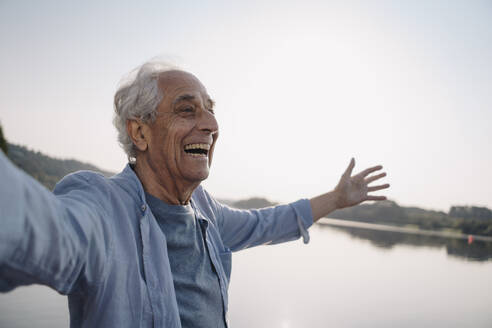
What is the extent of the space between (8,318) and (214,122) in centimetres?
517

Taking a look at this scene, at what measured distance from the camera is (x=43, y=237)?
0.62 meters

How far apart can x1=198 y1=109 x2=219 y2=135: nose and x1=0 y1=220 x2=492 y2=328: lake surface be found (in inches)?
192

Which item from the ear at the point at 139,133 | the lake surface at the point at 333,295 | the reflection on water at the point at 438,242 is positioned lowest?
the reflection on water at the point at 438,242

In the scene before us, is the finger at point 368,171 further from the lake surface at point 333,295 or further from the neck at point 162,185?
the lake surface at point 333,295

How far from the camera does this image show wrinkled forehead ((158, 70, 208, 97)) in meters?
1.58

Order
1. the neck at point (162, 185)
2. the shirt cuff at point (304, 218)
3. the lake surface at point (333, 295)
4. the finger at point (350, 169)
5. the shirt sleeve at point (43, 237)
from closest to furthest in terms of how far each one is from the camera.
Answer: the shirt sleeve at point (43, 237) → the neck at point (162, 185) → the shirt cuff at point (304, 218) → the finger at point (350, 169) → the lake surface at point (333, 295)

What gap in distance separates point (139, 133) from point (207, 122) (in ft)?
1.10

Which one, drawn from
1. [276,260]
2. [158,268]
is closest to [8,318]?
[158,268]

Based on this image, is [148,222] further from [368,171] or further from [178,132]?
[368,171]

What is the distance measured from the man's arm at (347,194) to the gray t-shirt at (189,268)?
1.01 metres

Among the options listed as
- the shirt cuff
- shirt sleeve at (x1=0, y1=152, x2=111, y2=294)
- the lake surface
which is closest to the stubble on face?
shirt sleeve at (x1=0, y1=152, x2=111, y2=294)

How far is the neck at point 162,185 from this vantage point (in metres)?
1.56

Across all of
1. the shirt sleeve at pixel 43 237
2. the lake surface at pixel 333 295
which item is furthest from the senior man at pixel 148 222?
the lake surface at pixel 333 295

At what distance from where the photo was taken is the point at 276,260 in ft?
42.8
